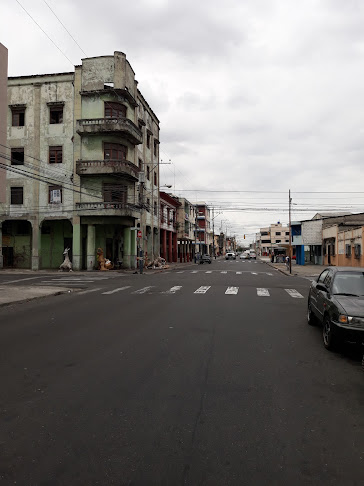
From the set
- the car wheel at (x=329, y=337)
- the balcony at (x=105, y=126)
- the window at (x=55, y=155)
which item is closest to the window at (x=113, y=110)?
the balcony at (x=105, y=126)

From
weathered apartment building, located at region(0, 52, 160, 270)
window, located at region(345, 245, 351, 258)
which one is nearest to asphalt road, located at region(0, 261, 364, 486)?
weathered apartment building, located at region(0, 52, 160, 270)

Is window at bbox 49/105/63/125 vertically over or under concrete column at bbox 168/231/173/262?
over

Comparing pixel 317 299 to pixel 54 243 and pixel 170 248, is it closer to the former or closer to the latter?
pixel 54 243

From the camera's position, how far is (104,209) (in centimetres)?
3347

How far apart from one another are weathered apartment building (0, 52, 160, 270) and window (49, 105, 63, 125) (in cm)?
9

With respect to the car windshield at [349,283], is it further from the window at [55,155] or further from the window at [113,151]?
the window at [55,155]

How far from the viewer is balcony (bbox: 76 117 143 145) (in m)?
32.8

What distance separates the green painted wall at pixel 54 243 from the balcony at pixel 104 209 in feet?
13.8

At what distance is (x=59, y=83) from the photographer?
3512cm

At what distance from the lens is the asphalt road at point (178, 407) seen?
3115 millimetres

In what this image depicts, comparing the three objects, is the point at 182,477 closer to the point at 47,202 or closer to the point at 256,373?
the point at 256,373

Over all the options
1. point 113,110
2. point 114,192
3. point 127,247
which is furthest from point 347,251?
point 113,110

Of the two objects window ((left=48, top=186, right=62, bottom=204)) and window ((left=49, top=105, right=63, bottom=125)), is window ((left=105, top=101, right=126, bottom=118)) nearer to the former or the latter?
window ((left=49, top=105, right=63, bottom=125))

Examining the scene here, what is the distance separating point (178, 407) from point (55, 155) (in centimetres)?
3437
